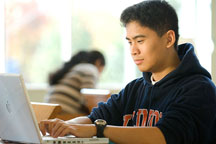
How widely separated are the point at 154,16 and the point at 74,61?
2.45 metres

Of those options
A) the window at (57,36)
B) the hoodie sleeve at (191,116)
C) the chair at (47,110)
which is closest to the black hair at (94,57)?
the window at (57,36)

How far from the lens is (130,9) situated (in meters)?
1.83

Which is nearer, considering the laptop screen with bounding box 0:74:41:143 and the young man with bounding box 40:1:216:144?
the laptop screen with bounding box 0:74:41:143

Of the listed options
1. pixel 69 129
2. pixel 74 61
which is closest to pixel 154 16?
pixel 69 129

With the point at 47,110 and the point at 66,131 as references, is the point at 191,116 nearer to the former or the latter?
the point at 66,131

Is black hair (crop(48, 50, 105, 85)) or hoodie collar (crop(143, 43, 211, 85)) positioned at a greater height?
hoodie collar (crop(143, 43, 211, 85))

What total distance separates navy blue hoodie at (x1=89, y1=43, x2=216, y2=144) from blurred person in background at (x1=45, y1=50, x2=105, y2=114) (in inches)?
79.5

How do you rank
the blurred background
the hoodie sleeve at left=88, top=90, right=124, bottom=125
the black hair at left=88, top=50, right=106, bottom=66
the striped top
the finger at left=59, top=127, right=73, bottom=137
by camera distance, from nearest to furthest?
the finger at left=59, top=127, right=73, bottom=137
the hoodie sleeve at left=88, top=90, right=124, bottom=125
the striped top
the black hair at left=88, top=50, right=106, bottom=66
the blurred background

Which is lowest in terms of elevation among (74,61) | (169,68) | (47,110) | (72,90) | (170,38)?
(72,90)

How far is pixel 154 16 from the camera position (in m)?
1.77

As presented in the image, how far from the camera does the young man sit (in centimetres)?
148

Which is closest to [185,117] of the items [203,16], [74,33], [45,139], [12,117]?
[45,139]

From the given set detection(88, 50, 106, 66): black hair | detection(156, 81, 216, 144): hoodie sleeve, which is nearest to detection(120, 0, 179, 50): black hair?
detection(156, 81, 216, 144): hoodie sleeve

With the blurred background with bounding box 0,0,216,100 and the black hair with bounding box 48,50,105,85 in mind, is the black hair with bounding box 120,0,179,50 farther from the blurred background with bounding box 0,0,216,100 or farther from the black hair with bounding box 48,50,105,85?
the blurred background with bounding box 0,0,216,100
